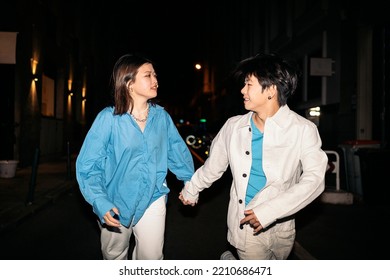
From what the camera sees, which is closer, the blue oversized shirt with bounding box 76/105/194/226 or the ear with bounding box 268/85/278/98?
the ear with bounding box 268/85/278/98

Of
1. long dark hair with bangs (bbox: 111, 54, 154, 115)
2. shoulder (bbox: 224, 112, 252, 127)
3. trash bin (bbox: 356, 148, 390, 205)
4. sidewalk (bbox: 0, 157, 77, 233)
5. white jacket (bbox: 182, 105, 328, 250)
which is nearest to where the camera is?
white jacket (bbox: 182, 105, 328, 250)

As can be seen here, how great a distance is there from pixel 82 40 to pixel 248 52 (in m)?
13.1

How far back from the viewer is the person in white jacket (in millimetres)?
2621

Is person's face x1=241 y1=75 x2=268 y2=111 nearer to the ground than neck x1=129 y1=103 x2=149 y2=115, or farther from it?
farther from it

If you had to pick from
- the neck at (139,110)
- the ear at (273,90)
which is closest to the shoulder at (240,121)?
the ear at (273,90)

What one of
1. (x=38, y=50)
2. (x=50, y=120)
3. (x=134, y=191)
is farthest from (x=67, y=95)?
(x=134, y=191)

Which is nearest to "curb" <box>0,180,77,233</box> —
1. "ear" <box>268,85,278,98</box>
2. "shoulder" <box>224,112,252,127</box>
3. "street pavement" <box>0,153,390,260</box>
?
"street pavement" <box>0,153,390,260</box>

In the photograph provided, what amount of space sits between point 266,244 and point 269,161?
23.3 inches

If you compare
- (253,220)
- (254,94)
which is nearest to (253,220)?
(253,220)

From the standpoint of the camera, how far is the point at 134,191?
3.06 metres

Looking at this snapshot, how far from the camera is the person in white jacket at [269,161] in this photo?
8.60 ft

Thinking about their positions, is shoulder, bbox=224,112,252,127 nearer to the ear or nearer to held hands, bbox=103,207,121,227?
the ear

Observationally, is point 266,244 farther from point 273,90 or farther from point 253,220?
point 273,90

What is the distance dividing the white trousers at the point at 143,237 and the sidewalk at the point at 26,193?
3551mm
